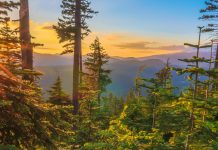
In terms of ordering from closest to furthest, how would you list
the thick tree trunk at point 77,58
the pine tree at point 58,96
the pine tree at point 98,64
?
the thick tree trunk at point 77,58
the pine tree at point 58,96
the pine tree at point 98,64

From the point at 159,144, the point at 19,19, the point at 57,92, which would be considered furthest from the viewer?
the point at 57,92

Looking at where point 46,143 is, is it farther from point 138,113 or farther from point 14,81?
point 138,113

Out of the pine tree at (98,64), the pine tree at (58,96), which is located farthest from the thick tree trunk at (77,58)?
the pine tree at (98,64)

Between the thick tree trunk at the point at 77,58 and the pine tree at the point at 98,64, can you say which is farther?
the pine tree at the point at 98,64

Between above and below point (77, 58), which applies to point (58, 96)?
below

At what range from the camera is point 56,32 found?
24.6m

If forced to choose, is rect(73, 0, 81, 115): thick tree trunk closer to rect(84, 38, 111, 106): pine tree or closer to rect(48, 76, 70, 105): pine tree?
rect(48, 76, 70, 105): pine tree

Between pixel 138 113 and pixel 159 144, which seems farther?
pixel 138 113

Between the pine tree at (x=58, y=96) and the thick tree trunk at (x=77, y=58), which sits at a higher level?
the thick tree trunk at (x=77, y=58)

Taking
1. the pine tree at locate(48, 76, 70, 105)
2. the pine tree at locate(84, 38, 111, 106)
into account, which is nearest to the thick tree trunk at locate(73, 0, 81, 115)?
the pine tree at locate(48, 76, 70, 105)

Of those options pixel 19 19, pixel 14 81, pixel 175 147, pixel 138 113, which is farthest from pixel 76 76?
pixel 14 81

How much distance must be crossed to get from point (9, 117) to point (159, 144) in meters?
5.53

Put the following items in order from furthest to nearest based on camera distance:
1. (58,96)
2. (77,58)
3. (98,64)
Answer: (98,64), (58,96), (77,58)

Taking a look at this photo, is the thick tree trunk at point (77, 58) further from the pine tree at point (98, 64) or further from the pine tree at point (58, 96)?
the pine tree at point (98, 64)
